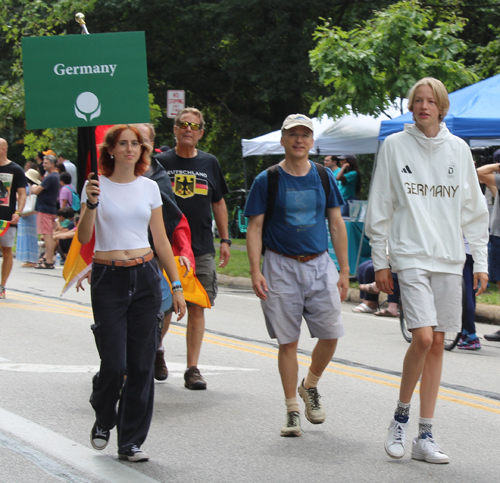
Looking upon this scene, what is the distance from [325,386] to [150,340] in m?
2.40

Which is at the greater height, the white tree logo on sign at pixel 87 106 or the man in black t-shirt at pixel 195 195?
the white tree logo on sign at pixel 87 106

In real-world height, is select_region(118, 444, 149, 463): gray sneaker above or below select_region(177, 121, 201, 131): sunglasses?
below

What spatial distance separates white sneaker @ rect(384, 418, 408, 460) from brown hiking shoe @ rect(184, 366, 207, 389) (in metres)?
2.03

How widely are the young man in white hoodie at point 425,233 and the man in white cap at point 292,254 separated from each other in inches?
21.4

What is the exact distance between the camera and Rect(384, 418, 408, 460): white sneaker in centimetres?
454

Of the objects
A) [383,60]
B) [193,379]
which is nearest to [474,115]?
[383,60]

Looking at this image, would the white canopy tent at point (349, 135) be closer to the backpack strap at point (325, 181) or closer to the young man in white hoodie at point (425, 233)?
the backpack strap at point (325, 181)

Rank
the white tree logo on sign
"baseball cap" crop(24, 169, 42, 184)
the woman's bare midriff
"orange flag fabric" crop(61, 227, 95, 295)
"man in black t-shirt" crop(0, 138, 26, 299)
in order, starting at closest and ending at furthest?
the woman's bare midriff < the white tree logo on sign < "orange flag fabric" crop(61, 227, 95, 295) < "man in black t-shirt" crop(0, 138, 26, 299) < "baseball cap" crop(24, 169, 42, 184)

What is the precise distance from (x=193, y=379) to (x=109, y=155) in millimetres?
2296

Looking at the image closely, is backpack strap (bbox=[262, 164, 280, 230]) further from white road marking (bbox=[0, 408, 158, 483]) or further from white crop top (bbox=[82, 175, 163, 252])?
white road marking (bbox=[0, 408, 158, 483])

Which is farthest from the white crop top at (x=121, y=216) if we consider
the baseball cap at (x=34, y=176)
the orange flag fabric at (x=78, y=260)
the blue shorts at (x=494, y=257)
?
the baseball cap at (x=34, y=176)

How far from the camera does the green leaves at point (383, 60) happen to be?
13883 millimetres

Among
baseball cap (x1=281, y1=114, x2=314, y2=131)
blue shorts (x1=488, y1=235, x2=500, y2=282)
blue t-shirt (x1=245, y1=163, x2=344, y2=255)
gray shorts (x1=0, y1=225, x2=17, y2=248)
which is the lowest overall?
blue shorts (x1=488, y1=235, x2=500, y2=282)

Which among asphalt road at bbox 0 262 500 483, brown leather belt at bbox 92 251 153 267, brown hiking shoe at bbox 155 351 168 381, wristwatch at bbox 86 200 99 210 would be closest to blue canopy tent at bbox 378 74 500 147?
asphalt road at bbox 0 262 500 483
